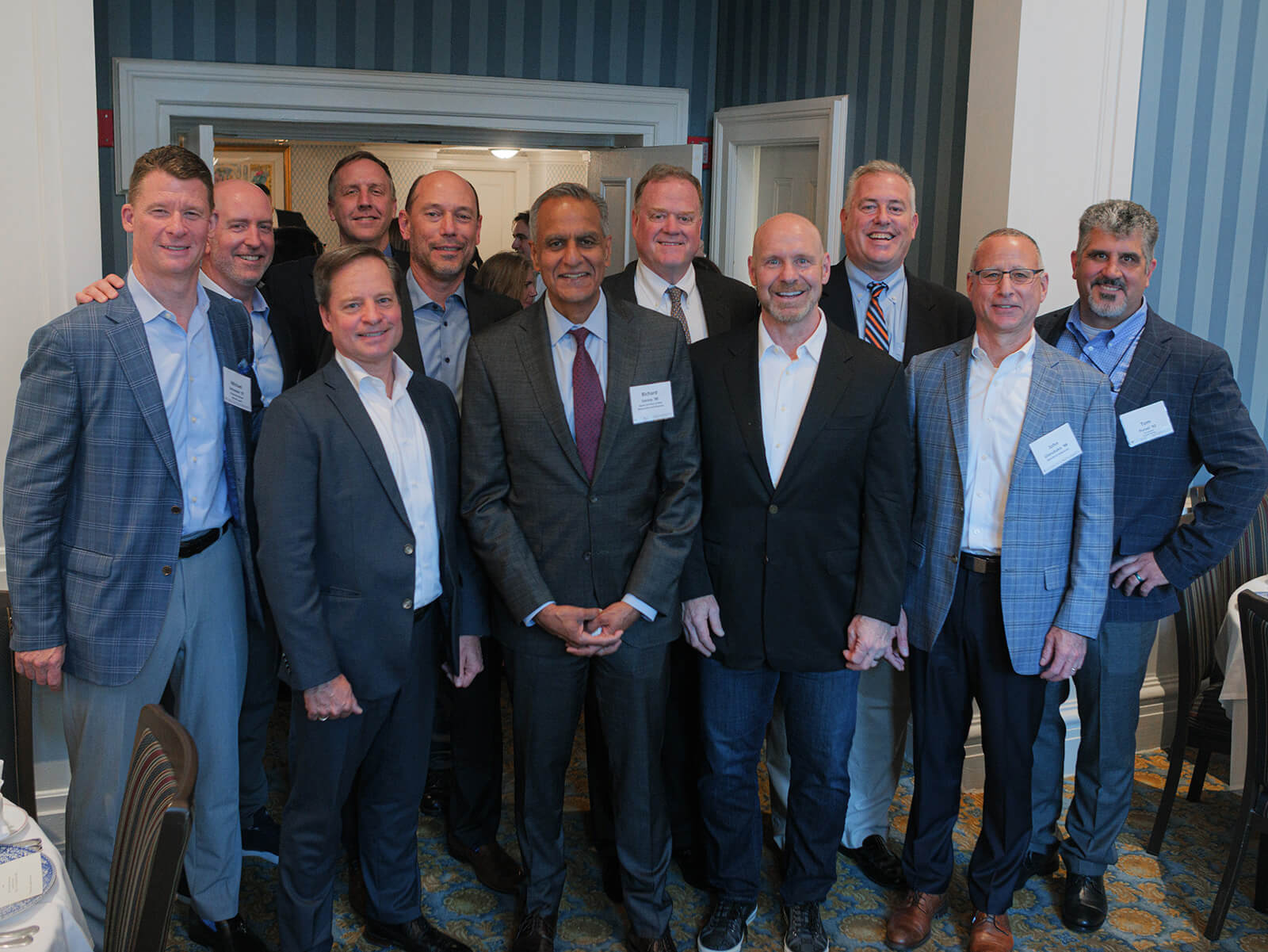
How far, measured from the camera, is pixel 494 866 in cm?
300

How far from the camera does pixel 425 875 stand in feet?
10.0

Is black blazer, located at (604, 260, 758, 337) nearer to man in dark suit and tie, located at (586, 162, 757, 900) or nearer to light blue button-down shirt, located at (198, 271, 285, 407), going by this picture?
man in dark suit and tie, located at (586, 162, 757, 900)

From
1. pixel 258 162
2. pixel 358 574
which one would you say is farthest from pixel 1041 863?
pixel 258 162

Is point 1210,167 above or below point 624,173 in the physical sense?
below

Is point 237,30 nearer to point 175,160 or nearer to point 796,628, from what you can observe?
point 175,160

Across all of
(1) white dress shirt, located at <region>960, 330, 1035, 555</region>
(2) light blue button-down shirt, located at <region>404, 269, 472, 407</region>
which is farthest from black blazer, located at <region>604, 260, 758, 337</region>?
(1) white dress shirt, located at <region>960, 330, 1035, 555</region>

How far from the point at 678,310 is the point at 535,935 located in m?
1.62

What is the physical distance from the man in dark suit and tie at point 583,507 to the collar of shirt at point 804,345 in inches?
7.3

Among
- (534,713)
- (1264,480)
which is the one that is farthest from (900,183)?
(534,713)

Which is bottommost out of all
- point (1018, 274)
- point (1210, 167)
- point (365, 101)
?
point (1018, 274)

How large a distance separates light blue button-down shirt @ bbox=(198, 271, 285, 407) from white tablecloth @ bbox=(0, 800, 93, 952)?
147 cm

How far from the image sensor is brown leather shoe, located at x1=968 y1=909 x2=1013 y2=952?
2.70m

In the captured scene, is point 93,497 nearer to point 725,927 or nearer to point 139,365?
point 139,365

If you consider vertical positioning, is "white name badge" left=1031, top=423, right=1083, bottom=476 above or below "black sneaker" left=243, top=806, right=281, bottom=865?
above
